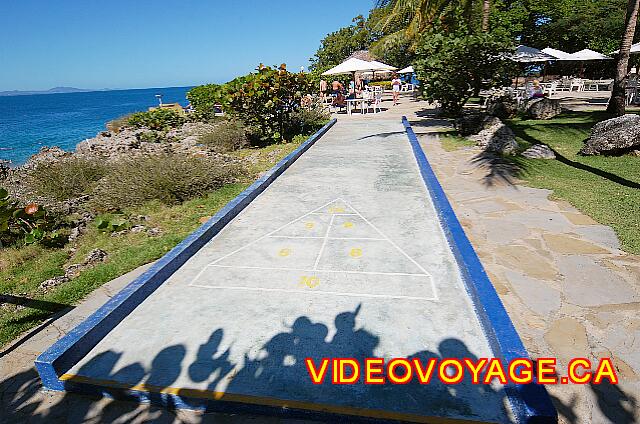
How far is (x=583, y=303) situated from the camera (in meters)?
3.57

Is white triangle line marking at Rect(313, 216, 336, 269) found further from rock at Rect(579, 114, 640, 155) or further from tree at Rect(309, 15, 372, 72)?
tree at Rect(309, 15, 372, 72)

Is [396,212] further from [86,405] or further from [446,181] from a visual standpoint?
[86,405]

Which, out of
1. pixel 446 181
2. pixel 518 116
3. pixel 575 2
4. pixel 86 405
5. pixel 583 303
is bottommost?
pixel 86 405

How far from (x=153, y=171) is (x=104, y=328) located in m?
5.08

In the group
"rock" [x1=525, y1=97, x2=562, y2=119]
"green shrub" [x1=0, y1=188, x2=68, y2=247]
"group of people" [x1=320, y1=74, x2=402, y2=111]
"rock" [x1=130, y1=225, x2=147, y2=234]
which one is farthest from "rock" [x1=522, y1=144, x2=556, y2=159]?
"group of people" [x1=320, y1=74, x2=402, y2=111]

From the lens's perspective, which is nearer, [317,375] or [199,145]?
[317,375]

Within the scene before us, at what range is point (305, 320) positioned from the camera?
3486mm

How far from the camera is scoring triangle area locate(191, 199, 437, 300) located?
4.01 m

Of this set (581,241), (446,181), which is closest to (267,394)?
(581,241)

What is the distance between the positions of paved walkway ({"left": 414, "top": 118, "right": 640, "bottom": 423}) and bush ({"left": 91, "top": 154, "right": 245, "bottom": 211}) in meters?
5.20

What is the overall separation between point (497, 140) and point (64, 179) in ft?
36.7

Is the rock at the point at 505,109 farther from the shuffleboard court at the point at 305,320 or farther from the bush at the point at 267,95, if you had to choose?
the shuffleboard court at the point at 305,320

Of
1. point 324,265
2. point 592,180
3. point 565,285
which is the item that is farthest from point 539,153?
point 324,265

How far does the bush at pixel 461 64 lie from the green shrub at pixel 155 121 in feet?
41.7
